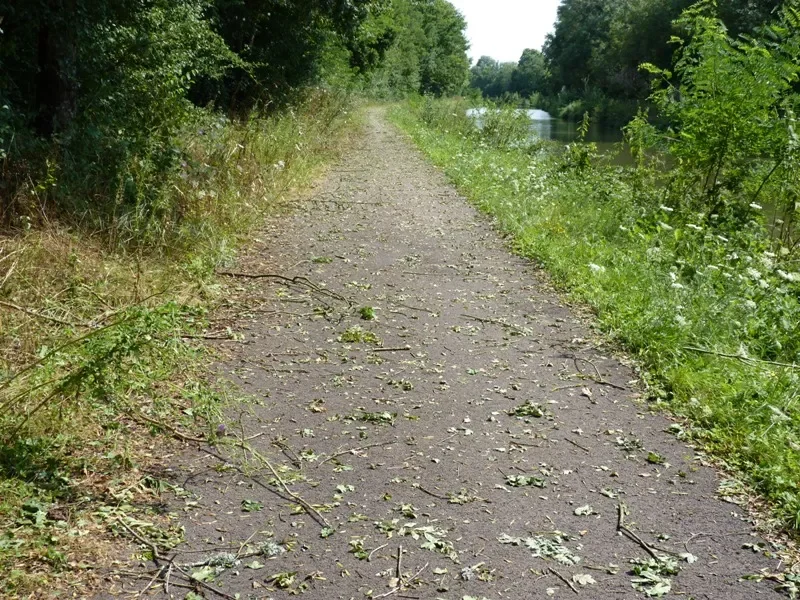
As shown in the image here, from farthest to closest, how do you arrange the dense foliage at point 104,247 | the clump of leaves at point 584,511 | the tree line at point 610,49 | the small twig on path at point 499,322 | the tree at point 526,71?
the tree at point 526,71
the tree line at point 610,49
the small twig on path at point 499,322
the clump of leaves at point 584,511
the dense foliage at point 104,247

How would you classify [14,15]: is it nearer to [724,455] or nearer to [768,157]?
[724,455]

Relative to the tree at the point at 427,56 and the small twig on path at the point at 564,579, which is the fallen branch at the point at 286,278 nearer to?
the small twig on path at the point at 564,579

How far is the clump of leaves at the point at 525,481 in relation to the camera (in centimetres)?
385

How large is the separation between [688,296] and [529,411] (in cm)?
240

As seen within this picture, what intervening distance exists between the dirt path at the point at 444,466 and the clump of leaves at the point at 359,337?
2 centimetres

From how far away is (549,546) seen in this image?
10.9 feet

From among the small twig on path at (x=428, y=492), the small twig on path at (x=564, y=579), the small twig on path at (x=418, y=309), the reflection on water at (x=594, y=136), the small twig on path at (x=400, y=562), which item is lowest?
the small twig on path at (x=400, y=562)

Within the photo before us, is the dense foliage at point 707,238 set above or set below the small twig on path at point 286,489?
above

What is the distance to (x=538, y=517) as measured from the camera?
3.57 meters

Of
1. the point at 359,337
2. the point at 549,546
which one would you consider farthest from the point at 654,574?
the point at 359,337

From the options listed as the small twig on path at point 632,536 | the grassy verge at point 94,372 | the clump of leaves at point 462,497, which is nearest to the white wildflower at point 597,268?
the grassy verge at point 94,372

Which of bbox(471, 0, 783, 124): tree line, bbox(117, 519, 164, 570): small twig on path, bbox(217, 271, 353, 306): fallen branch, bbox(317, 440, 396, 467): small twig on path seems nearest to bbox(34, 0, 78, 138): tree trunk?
bbox(217, 271, 353, 306): fallen branch

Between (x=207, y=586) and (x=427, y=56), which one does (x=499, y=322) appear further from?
(x=427, y=56)

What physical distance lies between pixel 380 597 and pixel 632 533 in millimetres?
1225
